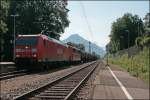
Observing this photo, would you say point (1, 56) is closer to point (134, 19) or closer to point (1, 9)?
point (1, 9)

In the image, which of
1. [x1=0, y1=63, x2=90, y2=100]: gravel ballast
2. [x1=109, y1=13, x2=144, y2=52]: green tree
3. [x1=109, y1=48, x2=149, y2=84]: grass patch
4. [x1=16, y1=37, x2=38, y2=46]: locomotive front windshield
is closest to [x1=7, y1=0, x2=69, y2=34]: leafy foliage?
[x1=109, y1=48, x2=149, y2=84]: grass patch

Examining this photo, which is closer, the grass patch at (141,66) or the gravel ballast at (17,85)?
the gravel ballast at (17,85)

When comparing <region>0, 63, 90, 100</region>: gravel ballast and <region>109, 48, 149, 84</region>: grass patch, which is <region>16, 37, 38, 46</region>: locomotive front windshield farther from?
<region>0, 63, 90, 100</region>: gravel ballast

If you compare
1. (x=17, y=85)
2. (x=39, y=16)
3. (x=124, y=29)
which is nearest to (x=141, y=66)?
(x=17, y=85)

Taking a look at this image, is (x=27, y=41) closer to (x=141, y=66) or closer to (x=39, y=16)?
(x=141, y=66)

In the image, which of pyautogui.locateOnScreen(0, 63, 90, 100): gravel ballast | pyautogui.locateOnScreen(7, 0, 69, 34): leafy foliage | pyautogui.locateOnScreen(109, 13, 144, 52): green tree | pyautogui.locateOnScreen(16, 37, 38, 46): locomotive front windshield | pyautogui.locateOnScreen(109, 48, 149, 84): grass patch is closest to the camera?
pyautogui.locateOnScreen(0, 63, 90, 100): gravel ballast

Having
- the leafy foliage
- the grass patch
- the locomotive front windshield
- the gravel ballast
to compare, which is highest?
the leafy foliage

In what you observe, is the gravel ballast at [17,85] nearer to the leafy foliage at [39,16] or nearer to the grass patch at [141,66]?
the grass patch at [141,66]

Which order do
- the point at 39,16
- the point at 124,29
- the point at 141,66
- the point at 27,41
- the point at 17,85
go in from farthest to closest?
the point at 124,29, the point at 39,16, the point at 27,41, the point at 141,66, the point at 17,85

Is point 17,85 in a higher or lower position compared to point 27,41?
lower

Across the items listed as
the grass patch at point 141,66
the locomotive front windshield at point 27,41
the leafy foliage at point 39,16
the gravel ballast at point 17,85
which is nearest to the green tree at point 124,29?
the leafy foliage at point 39,16

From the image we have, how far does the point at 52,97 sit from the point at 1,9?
51.9 meters

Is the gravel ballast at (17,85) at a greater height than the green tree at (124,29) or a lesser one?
lesser

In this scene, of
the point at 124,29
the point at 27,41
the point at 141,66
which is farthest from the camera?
the point at 124,29
